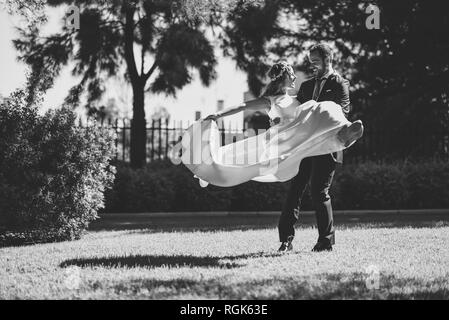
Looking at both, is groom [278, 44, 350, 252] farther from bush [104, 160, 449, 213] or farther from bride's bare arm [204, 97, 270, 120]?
bush [104, 160, 449, 213]

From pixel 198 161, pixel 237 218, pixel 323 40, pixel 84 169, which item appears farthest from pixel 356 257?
pixel 323 40

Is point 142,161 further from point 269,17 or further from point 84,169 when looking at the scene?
point 84,169

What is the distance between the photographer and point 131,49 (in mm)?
16609

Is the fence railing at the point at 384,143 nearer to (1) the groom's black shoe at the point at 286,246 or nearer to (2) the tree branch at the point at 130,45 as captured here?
(2) the tree branch at the point at 130,45

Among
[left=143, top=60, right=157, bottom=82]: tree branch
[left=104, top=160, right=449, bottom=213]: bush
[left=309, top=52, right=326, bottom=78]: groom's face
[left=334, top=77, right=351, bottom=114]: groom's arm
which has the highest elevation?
[left=143, top=60, right=157, bottom=82]: tree branch

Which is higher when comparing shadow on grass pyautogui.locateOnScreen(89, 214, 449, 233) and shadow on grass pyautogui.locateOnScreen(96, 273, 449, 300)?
shadow on grass pyautogui.locateOnScreen(96, 273, 449, 300)

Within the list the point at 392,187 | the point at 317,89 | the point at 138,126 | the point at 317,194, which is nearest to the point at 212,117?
the point at 317,89

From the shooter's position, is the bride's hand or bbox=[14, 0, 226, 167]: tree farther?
bbox=[14, 0, 226, 167]: tree

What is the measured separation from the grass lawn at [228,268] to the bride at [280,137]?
100 centimetres

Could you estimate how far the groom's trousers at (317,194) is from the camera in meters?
6.63

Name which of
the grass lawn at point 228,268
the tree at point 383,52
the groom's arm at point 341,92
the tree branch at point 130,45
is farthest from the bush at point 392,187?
the groom's arm at point 341,92

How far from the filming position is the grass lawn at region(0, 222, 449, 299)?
Answer: 4441 millimetres

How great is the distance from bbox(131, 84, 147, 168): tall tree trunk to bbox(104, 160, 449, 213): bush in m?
1.27

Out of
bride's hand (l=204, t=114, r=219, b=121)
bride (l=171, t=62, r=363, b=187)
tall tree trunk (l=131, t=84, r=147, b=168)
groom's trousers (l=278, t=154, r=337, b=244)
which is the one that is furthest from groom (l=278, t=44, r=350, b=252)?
tall tree trunk (l=131, t=84, r=147, b=168)
